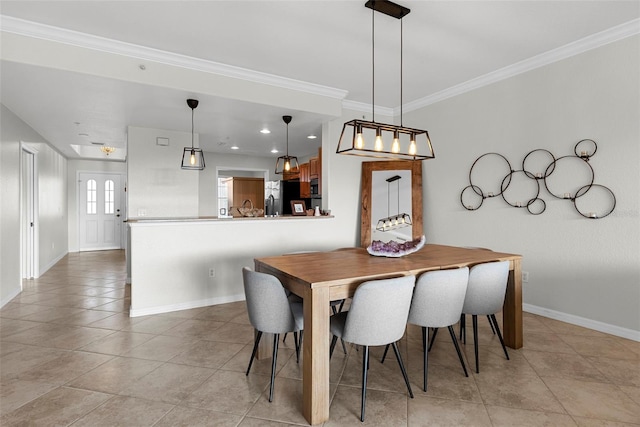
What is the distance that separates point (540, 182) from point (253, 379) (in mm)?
3292

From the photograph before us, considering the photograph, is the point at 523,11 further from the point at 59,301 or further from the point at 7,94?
the point at 59,301

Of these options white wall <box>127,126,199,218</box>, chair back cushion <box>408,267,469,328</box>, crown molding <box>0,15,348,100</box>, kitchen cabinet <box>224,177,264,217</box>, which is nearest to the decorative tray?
chair back cushion <box>408,267,469,328</box>

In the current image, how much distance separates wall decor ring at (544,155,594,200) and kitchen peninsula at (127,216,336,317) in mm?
2709

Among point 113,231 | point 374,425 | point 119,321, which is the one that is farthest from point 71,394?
point 113,231

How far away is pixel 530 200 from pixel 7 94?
18.2ft

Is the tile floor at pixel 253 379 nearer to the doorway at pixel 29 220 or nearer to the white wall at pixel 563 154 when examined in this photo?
the white wall at pixel 563 154

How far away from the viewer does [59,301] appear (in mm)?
4211

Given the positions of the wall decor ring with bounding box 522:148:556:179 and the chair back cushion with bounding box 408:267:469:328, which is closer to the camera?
the chair back cushion with bounding box 408:267:469:328

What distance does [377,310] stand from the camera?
195cm

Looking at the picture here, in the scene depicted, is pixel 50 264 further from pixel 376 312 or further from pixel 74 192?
pixel 376 312

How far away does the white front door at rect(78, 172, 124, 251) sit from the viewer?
28.4 ft

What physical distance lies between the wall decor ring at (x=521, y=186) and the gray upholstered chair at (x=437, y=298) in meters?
1.94

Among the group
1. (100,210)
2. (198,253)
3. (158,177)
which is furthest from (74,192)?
(198,253)

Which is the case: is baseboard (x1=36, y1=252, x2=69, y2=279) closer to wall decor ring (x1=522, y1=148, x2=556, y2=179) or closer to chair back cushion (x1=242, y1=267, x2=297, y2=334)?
chair back cushion (x1=242, y1=267, x2=297, y2=334)
